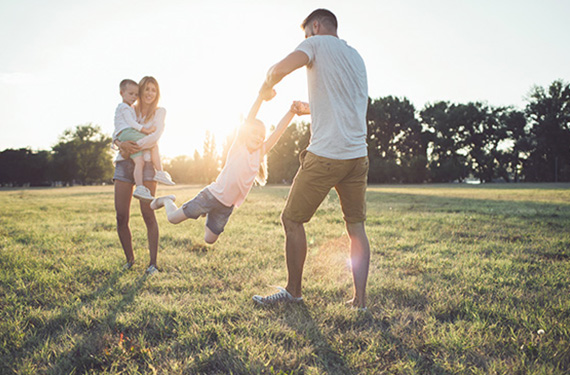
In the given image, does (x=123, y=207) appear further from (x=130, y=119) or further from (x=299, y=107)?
(x=299, y=107)

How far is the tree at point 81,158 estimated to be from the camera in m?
72.1

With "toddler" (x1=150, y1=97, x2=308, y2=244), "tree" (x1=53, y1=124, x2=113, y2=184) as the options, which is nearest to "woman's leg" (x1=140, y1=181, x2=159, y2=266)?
"toddler" (x1=150, y1=97, x2=308, y2=244)

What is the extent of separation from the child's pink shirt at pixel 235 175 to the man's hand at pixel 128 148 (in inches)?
46.9

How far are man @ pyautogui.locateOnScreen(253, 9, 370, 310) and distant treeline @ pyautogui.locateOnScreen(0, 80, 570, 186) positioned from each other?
54.6m

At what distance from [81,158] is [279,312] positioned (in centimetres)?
8302

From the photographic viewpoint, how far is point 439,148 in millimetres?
63875

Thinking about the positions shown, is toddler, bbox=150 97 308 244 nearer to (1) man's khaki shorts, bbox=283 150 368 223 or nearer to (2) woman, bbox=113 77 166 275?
(2) woman, bbox=113 77 166 275

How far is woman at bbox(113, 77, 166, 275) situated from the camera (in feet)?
14.0

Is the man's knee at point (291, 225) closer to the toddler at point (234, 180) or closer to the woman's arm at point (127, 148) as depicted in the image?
the toddler at point (234, 180)

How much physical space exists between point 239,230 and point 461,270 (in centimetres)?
452

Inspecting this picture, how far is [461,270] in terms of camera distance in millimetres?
4285

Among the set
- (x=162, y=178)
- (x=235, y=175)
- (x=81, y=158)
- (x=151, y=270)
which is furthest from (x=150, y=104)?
(x=81, y=158)

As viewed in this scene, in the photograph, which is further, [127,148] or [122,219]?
[122,219]

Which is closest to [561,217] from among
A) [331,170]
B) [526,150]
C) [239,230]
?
[239,230]
